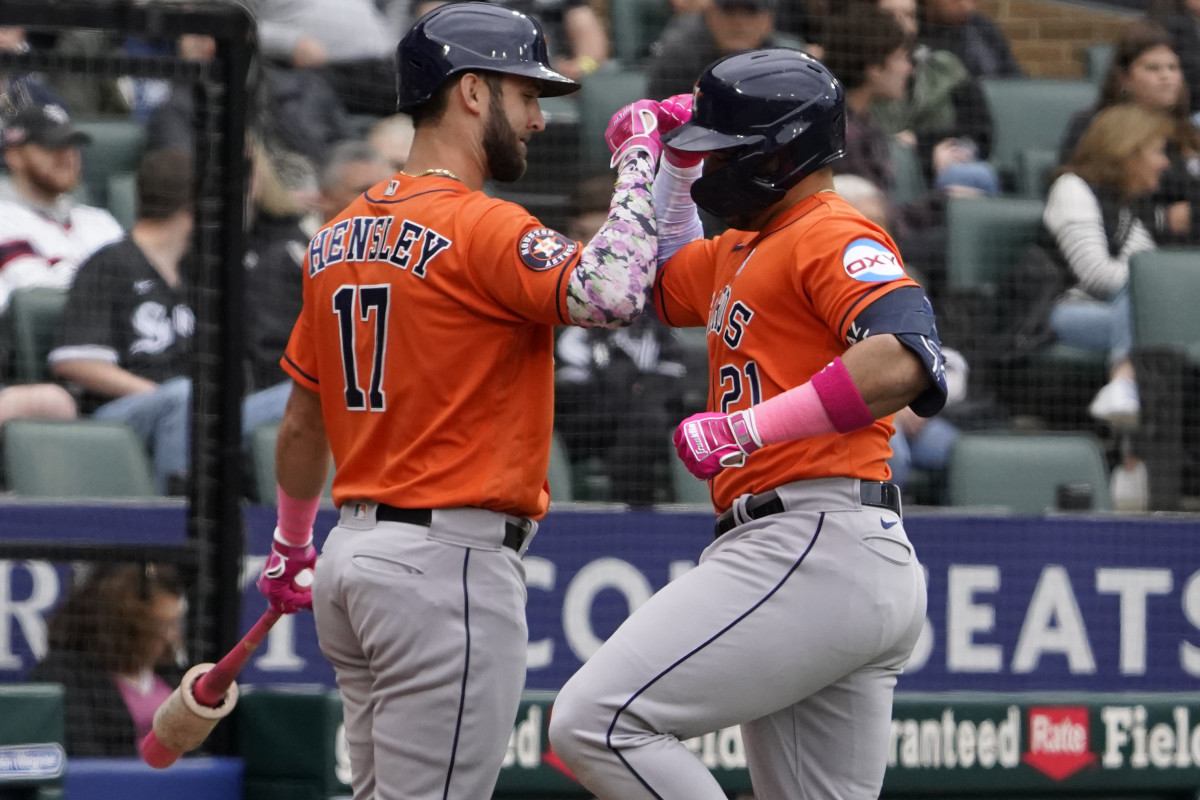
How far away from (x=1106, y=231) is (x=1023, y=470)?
116 cm

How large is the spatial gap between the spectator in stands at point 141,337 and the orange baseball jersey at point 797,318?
2.22 meters

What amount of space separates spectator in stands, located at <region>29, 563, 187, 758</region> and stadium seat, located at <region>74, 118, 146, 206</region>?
4.55 ft

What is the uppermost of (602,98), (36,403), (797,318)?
(797,318)

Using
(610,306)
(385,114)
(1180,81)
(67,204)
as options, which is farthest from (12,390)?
(1180,81)

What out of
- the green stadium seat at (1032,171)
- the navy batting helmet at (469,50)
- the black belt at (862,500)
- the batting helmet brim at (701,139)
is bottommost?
the green stadium seat at (1032,171)

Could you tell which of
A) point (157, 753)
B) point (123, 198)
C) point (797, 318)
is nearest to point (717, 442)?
point (797, 318)

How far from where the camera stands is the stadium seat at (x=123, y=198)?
5.24 metres

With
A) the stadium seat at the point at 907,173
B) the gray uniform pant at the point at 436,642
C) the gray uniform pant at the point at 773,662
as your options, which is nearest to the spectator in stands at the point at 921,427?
the stadium seat at the point at 907,173

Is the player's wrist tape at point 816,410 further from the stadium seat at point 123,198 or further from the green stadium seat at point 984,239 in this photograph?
the green stadium seat at point 984,239

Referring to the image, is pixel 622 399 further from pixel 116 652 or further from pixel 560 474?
pixel 116 652

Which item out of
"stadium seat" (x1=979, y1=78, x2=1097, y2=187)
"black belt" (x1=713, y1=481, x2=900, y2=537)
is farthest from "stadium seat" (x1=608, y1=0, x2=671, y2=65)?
"black belt" (x1=713, y1=481, x2=900, y2=537)

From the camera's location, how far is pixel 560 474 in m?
5.59

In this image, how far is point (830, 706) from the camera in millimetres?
3096

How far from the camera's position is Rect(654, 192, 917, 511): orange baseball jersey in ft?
9.68
